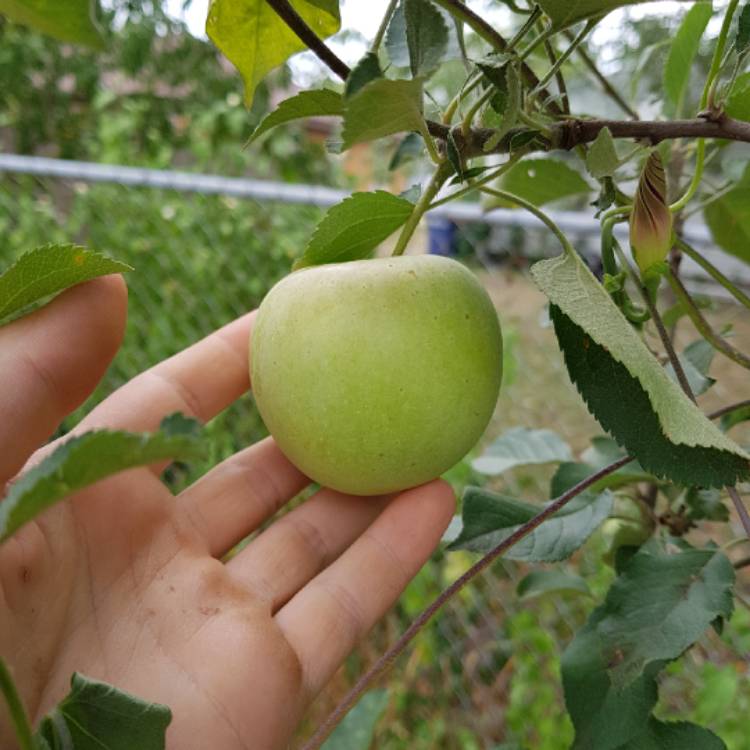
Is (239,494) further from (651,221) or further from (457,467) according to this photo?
(457,467)

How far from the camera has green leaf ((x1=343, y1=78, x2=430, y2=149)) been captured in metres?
0.34

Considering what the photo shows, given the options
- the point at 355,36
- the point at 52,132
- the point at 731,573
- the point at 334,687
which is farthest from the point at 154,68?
the point at 731,573

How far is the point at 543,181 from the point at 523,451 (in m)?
0.29

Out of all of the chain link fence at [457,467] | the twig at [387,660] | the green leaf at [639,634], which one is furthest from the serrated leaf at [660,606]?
the chain link fence at [457,467]

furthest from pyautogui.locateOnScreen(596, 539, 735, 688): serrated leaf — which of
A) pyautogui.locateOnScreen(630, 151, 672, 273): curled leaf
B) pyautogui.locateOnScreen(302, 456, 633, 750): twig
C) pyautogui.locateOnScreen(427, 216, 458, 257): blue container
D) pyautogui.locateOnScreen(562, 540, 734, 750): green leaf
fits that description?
pyautogui.locateOnScreen(427, 216, 458, 257): blue container

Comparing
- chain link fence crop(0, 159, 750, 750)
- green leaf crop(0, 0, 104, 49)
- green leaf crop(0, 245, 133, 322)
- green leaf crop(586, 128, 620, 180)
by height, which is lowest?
chain link fence crop(0, 159, 750, 750)

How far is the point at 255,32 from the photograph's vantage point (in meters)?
0.50

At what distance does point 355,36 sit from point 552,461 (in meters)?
1.74

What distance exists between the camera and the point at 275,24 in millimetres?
494

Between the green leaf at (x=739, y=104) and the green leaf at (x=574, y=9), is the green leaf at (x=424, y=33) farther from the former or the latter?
the green leaf at (x=739, y=104)

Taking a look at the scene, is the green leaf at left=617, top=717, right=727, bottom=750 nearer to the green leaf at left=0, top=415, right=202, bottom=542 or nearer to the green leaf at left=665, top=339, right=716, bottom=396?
the green leaf at left=665, top=339, right=716, bottom=396

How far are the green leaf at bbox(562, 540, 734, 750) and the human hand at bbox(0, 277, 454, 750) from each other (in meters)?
0.17

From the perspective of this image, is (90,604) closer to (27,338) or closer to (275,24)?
(27,338)

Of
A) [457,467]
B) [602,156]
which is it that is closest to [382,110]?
[602,156]
